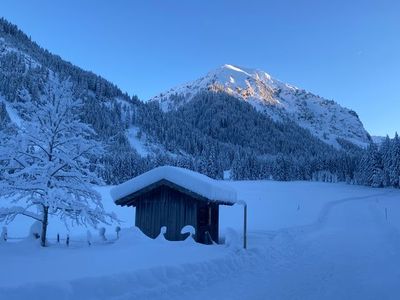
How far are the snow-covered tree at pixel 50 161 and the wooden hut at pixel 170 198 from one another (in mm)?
3529

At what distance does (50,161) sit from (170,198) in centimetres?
614

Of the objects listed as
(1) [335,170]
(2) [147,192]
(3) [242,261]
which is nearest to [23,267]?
(3) [242,261]

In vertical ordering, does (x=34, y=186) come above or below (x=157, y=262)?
above

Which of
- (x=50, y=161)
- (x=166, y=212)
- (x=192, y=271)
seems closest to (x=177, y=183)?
(x=166, y=212)

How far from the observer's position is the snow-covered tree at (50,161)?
14516 millimetres

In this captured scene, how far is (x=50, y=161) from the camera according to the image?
15156 mm

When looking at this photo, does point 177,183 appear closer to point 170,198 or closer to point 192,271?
point 170,198

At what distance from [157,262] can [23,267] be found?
3.67 m

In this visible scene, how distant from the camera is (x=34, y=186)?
14.4 meters

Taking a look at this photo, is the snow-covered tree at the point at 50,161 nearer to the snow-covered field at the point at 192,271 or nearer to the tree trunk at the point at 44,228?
the tree trunk at the point at 44,228

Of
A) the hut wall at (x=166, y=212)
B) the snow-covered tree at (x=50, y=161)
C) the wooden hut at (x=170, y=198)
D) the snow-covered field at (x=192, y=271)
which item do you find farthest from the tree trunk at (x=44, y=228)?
the hut wall at (x=166, y=212)

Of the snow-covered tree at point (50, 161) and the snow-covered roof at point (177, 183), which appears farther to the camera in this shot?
the snow-covered roof at point (177, 183)

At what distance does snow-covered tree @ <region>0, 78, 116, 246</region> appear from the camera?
14516mm

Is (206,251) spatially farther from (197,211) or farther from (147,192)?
(147,192)
